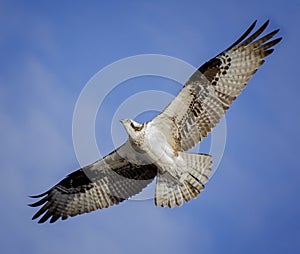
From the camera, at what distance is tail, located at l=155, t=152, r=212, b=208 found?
1358cm

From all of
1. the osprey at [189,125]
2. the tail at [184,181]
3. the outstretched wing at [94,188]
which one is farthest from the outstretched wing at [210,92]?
the outstretched wing at [94,188]

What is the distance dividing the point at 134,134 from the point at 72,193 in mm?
2706

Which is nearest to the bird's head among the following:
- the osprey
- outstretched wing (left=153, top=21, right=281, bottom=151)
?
the osprey

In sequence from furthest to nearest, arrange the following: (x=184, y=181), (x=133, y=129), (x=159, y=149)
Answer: (x=184, y=181) → (x=159, y=149) → (x=133, y=129)

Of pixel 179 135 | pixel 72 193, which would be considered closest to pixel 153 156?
pixel 179 135

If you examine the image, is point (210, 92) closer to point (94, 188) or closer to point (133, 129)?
point (133, 129)

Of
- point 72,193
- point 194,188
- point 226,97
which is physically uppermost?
point 72,193

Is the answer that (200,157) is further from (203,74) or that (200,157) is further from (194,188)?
(203,74)

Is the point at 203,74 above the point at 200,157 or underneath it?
above

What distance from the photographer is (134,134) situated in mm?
13242

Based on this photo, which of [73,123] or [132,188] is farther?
[132,188]

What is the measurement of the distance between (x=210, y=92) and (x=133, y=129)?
180 cm

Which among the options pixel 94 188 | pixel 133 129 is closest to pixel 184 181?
pixel 133 129

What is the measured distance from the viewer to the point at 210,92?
536 inches
